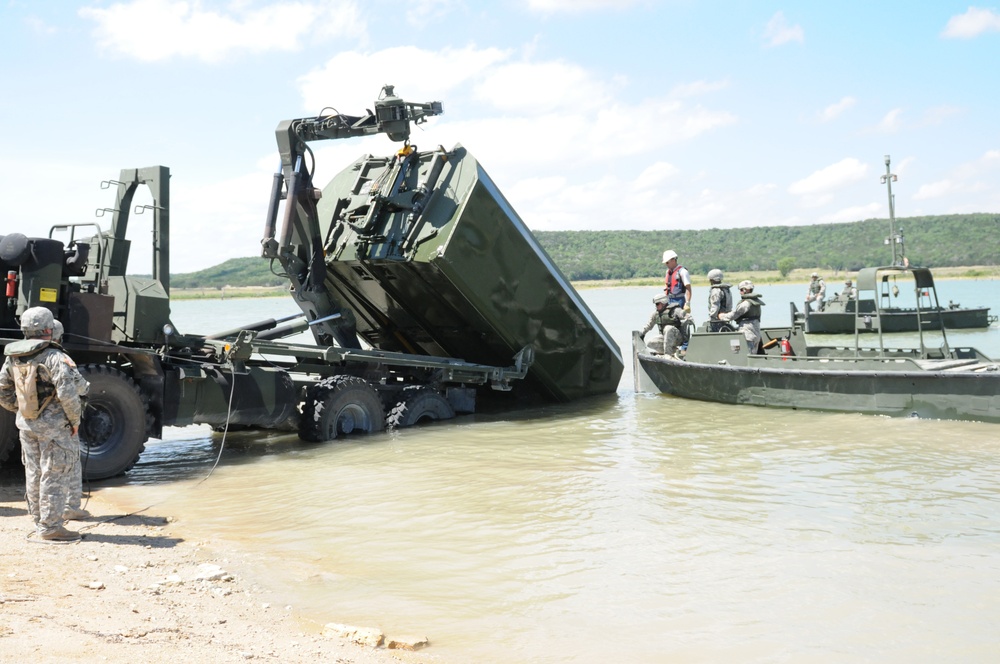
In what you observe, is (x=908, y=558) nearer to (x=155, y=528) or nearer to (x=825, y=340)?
(x=155, y=528)

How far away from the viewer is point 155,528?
6609mm

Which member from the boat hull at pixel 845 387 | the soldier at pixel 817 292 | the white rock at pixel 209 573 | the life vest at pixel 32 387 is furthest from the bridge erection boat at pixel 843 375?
the soldier at pixel 817 292

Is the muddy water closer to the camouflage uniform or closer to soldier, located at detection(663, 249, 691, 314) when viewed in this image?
the camouflage uniform

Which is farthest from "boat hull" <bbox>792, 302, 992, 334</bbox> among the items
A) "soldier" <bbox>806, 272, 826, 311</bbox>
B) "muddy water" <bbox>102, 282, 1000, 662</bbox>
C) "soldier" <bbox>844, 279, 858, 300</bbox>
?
"muddy water" <bbox>102, 282, 1000, 662</bbox>

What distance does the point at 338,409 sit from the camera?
34.1ft

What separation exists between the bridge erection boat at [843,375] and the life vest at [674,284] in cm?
65

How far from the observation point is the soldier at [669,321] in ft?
46.7

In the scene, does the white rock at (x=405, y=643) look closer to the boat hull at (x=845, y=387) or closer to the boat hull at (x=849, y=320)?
the boat hull at (x=845, y=387)

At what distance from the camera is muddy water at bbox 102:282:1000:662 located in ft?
15.6

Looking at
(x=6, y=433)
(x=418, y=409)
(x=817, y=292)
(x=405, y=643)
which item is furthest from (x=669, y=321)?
(x=817, y=292)

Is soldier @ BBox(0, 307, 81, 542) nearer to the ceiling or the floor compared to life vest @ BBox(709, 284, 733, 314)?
nearer to the floor

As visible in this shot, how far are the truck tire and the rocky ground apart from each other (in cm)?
385

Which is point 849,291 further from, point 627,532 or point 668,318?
point 627,532

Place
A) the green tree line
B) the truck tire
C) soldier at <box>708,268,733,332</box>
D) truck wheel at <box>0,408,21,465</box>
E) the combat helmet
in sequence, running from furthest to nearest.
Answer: the green tree line → soldier at <box>708,268,733,332</box> → the truck tire → truck wheel at <box>0,408,21,465</box> → the combat helmet
